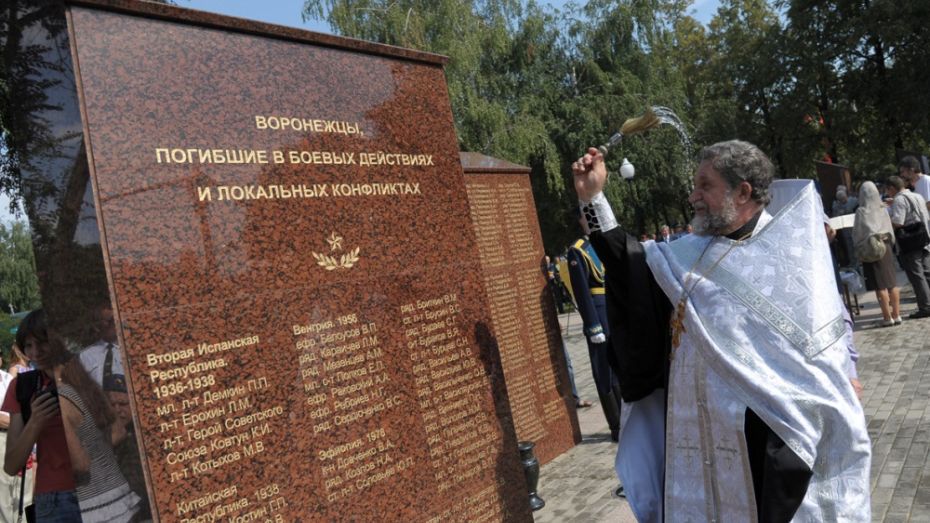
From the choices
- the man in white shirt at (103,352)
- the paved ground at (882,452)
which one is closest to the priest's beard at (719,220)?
the paved ground at (882,452)

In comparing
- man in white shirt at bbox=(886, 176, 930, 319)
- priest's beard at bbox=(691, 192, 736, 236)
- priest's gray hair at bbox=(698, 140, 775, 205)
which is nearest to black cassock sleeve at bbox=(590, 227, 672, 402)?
priest's beard at bbox=(691, 192, 736, 236)

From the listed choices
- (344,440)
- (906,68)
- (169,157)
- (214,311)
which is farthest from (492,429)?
(906,68)

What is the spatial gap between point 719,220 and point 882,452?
10.3 ft

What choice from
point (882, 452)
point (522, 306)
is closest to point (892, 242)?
point (882, 452)

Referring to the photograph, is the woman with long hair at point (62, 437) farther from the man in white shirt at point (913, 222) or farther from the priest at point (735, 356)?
the man in white shirt at point (913, 222)

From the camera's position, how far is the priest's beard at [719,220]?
3.18 metres

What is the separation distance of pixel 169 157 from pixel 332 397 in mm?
1130

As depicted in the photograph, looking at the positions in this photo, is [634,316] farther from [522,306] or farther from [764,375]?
[522,306]

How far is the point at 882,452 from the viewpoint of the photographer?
5.26 metres

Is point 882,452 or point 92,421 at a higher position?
point 92,421

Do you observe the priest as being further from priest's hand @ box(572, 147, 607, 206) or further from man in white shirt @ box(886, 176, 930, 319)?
man in white shirt @ box(886, 176, 930, 319)

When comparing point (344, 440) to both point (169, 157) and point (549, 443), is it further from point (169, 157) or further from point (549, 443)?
point (549, 443)

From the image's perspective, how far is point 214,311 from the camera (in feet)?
9.12

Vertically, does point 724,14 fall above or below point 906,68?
above
